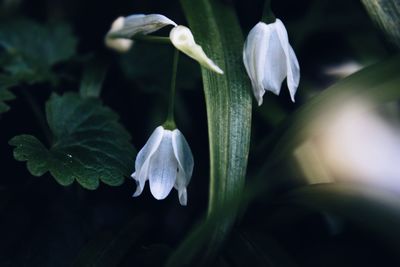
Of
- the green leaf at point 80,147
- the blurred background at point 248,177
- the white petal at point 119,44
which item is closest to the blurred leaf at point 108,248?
the blurred background at point 248,177

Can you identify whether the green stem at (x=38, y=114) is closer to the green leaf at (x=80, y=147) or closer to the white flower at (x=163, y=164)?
the green leaf at (x=80, y=147)

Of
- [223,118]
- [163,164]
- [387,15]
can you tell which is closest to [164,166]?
[163,164]

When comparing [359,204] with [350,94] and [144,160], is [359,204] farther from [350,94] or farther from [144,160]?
[144,160]

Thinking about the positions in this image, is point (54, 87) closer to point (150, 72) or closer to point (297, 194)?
point (150, 72)

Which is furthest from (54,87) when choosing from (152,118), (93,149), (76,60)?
(93,149)

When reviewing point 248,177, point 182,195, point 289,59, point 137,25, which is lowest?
point 248,177
